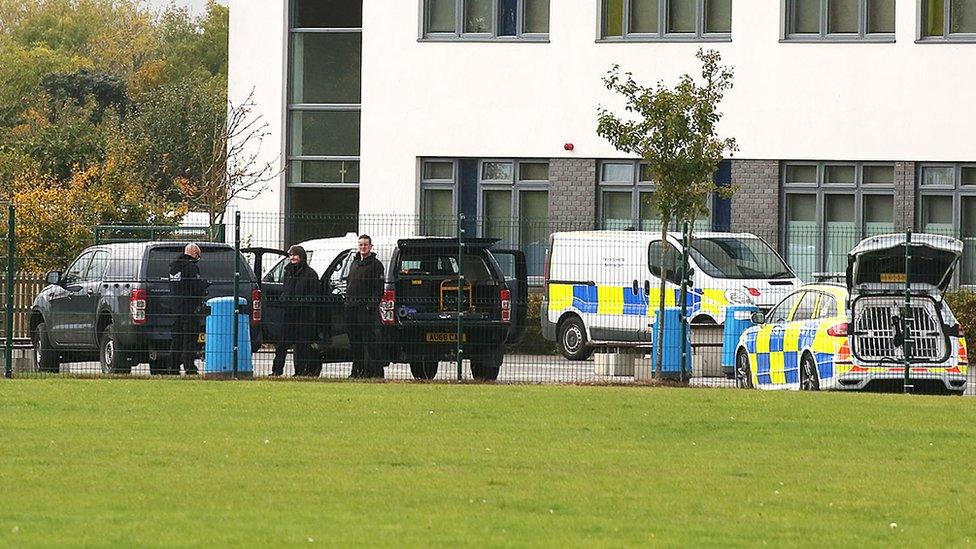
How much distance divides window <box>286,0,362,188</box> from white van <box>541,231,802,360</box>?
9.66 m

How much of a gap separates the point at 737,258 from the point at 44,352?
9.86 m

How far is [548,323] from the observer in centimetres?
3053

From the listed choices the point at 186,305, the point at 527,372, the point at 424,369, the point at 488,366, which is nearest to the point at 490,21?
the point at 527,372

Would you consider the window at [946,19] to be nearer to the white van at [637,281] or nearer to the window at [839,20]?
the window at [839,20]

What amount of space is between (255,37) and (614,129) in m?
15.0

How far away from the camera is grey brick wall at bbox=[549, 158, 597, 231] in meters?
36.8

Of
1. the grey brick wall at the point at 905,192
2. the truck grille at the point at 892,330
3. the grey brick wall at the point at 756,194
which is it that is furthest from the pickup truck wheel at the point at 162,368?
the grey brick wall at the point at 905,192

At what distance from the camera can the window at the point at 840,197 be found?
35.5 metres

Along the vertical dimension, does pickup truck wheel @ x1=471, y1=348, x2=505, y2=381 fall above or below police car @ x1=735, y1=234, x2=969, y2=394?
below

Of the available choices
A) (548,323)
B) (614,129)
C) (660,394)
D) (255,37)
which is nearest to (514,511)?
(660,394)

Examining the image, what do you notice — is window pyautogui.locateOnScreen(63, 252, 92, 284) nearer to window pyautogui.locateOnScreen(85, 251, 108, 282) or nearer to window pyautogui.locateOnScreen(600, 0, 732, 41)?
window pyautogui.locateOnScreen(85, 251, 108, 282)

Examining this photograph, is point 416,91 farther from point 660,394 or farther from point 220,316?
point 660,394

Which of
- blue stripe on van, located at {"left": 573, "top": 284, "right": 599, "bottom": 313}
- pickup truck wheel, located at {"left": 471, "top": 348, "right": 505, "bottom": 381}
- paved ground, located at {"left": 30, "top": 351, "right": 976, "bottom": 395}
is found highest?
blue stripe on van, located at {"left": 573, "top": 284, "right": 599, "bottom": 313}

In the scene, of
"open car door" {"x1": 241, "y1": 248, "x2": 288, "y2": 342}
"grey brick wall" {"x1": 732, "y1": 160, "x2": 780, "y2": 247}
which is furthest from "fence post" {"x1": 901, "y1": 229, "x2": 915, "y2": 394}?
"grey brick wall" {"x1": 732, "y1": 160, "x2": 780, "y2": 247}
